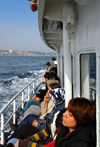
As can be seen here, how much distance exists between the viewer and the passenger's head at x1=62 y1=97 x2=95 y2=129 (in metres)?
1.39

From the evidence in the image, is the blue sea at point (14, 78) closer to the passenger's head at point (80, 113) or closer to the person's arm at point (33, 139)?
the person's arm at point (33, 139)

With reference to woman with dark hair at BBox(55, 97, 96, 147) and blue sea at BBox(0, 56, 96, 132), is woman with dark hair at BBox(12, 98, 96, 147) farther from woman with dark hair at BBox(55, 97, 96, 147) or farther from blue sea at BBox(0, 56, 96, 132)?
blue sea at BBox(0, 56, 96, 132)

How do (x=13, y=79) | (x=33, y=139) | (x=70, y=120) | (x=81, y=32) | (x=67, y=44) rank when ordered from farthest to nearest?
(x=13, y=79)
(x=67, y=44)
(x=33, y=139)
(x=81, y=32)
(x=70, y=120)

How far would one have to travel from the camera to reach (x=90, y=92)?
2.13m

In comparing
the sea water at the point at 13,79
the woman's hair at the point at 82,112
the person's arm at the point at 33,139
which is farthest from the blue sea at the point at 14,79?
the person's arm at the point at 33,139

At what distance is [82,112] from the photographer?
1.38m

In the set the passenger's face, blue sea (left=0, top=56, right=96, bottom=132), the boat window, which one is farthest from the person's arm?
blue sea (left=0, top=56, right=96, bottom=132)

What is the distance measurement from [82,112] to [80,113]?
19mm

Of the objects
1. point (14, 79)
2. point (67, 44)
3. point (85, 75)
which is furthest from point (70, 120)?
point (14, 79)

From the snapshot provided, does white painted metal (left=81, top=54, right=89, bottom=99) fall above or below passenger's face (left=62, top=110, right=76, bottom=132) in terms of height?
above

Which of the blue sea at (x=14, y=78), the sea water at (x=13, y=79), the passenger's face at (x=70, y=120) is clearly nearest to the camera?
the passenger's face at (x=70, y=120)

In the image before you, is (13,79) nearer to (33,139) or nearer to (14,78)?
(14,78)

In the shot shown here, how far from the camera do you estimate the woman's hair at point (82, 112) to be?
1389mm

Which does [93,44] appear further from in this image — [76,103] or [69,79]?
[69,79]
